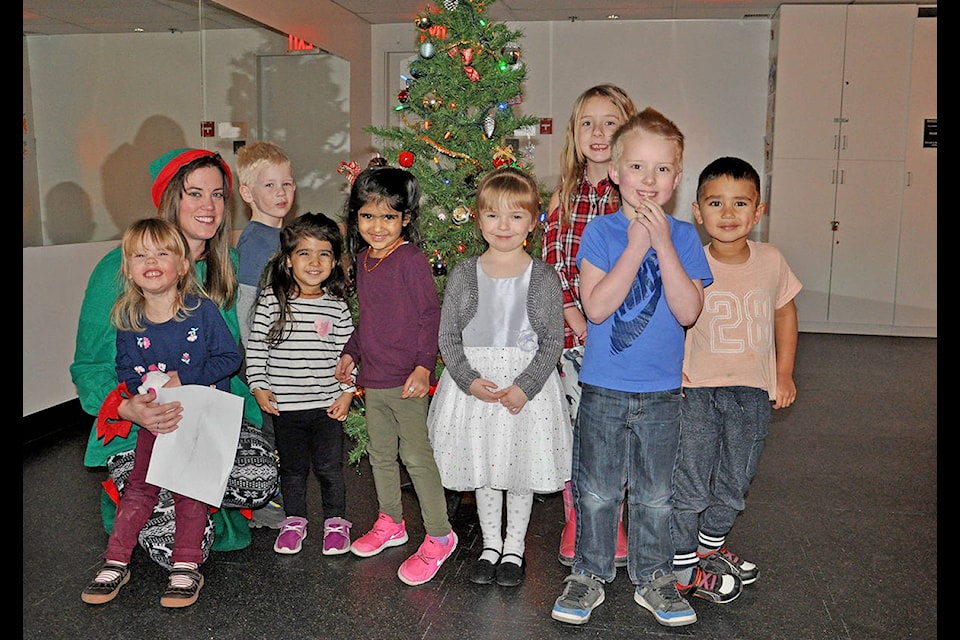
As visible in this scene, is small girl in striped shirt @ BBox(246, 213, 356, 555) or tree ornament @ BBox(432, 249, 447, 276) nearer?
small girl in striped shirt @ BBox(246, 213, 356, 555)

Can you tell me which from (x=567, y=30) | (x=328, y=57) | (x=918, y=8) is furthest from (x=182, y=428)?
(x=918, y=8)

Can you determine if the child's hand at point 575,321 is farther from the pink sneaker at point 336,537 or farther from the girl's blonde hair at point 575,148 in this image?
the pink sneaker at point 336,537

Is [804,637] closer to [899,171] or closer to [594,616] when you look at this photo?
[594,616]

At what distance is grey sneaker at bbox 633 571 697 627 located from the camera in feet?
7.89

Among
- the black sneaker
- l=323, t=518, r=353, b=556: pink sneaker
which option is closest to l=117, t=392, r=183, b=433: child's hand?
l=323, t=518, r=353, b=556: pink sneaker

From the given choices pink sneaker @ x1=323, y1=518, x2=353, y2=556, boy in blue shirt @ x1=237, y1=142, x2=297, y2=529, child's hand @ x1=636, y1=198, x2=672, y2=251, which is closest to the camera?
child's hand @ x1=636, y1=198, x2=672, y2=251

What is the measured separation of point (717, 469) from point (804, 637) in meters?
0.51

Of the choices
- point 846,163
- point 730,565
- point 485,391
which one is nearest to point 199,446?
point 485,391

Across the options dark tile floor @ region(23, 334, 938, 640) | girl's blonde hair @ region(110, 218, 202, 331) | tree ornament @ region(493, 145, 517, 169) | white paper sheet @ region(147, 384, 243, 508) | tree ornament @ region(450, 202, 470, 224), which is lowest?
dark tile floor @ region(23, 334, 938, 640)

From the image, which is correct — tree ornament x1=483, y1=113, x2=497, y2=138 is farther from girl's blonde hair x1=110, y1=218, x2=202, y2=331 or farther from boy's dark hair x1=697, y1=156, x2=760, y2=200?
girl's blonde hair x1=110, y1=218, x2=202, y2=331

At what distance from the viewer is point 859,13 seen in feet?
25.0

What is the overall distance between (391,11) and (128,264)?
6.00 meters

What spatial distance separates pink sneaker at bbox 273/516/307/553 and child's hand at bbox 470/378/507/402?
89 cm

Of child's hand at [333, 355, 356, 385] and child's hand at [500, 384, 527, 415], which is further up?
child's hand at [333, 355, 356, 385]
